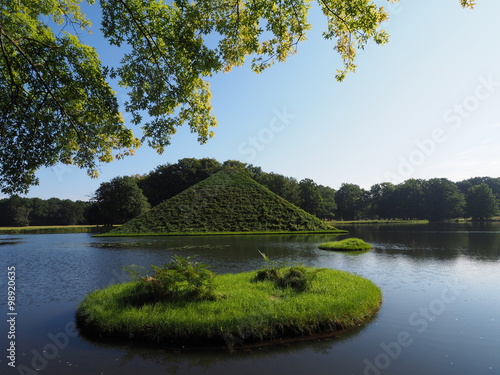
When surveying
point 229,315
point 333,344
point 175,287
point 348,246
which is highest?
point 175,287

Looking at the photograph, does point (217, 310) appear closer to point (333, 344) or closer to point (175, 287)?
point (175, 287)

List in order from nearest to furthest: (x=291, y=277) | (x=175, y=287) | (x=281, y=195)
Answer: (x=175, y=287)
(x=291, y=277)
(x=281, y=195)

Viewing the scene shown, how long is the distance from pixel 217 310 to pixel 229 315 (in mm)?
575

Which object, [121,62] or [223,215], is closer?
[121,62]

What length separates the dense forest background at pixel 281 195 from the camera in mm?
81875

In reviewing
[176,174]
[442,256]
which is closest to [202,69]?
[442,256]

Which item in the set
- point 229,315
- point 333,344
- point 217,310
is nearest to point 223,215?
point 217,310

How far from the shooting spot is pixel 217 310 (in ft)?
31.3

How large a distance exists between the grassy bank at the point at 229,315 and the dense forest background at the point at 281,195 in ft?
239

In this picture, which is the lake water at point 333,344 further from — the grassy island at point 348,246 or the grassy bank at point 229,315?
the grassy island at point 348,246

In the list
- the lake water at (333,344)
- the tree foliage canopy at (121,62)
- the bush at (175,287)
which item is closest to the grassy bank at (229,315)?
the bush at (175,287)

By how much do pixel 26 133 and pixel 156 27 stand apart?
17.3ft

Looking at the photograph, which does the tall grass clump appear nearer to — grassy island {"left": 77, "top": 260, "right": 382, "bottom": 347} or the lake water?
grassy island {"left": 77, "top": 260, "right": 382, "bottom": 347}

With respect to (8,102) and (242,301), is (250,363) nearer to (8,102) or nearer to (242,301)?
(242,301)
